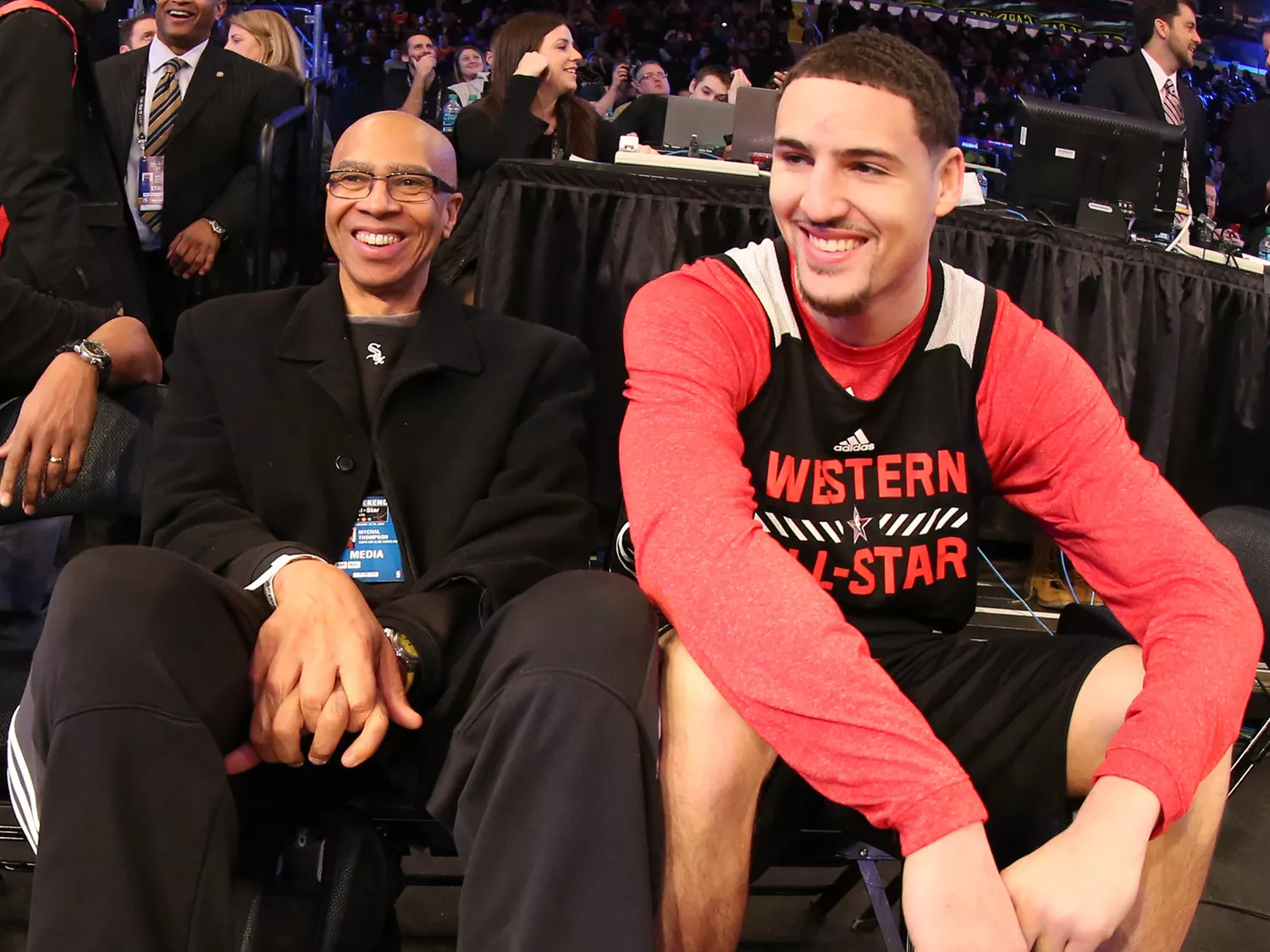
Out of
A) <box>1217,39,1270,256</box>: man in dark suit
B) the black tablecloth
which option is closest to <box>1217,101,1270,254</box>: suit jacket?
<box>1217,39,1270,256</box>: man in dark suit

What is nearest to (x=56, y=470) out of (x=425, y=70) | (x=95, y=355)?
(x=95, y=355)

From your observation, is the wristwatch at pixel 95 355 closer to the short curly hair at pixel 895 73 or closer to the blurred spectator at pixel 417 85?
the short curly hair at pixel 895 73

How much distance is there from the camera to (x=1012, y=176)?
347cm

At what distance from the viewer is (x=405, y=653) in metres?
1.41

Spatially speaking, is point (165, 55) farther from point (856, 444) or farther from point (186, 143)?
point (856, 444)

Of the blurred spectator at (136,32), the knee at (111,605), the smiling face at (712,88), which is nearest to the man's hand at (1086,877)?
the knee at (111,605)

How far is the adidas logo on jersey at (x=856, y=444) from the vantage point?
4.97 feet

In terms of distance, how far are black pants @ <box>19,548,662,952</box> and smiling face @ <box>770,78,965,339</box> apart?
1.60 ft

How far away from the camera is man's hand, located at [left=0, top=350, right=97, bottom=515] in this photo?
1.59 metres

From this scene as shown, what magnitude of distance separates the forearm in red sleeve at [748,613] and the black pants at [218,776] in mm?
76

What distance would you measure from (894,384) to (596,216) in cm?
157

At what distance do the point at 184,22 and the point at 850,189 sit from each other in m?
2.84

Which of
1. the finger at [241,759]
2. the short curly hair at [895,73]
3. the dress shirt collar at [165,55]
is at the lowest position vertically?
the finger at [241,759]

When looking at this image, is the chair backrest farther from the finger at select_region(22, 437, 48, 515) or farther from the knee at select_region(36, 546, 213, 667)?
A: the finger at select_region(22, 437, 48, 515)
